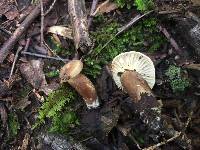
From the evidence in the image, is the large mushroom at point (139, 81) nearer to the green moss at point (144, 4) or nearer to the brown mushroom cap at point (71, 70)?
the brown mushroom cap at point (71, 70)

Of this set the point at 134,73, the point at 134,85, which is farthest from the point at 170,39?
the point at 134,85

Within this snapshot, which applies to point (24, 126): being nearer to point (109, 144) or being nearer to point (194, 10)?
point (109, 144)

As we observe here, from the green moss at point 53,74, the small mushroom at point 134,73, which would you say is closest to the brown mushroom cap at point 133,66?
the small mushroom at point 134,73

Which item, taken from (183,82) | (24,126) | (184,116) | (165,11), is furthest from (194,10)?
(24,126)

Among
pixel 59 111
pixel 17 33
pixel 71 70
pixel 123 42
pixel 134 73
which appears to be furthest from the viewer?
pixel 17 33

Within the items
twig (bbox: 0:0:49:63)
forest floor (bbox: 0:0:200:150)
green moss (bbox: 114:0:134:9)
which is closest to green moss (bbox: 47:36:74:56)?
forest floor (bbox: 0:0:200:150)

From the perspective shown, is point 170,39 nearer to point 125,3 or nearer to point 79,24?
point 125,3

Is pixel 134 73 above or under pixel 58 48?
under
